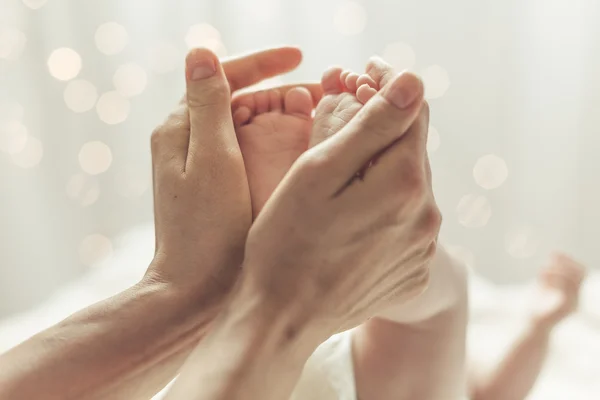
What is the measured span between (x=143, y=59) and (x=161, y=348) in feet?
3.77

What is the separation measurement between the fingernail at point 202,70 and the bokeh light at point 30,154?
3.24ft

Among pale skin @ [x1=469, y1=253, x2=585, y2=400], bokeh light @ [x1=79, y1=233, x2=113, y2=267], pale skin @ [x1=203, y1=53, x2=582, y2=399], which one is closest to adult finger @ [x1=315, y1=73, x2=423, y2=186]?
pale skin @ [x1=203, y1=53, x2=582, y2=399]

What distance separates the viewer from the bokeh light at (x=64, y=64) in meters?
1.63

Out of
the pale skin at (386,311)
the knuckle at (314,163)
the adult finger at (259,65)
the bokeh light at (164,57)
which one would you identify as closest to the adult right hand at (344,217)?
the knuckle at (314,163)

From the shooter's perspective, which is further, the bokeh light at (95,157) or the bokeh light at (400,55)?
the bokeh light at (95,157)

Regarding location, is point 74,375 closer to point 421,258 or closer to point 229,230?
point 229,230

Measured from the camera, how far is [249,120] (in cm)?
87

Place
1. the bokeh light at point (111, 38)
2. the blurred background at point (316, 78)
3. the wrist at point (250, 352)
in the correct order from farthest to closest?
the bokeh light at point (111, 38) → the blurred background at point (316, 78) → the wrist at point (250, 352)

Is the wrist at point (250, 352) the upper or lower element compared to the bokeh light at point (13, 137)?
lower

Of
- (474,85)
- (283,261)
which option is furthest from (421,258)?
(474,85)

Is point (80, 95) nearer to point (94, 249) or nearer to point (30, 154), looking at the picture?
point (30, 154)

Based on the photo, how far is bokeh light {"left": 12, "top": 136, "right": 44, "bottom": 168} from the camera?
1634 millimetres

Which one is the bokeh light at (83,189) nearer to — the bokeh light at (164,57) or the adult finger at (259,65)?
the bokeh light at (164,57)

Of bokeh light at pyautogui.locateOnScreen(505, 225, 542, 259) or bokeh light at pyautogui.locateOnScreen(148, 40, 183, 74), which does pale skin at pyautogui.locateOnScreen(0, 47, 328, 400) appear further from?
bokeh light at pyautogui.locateOnScreen(505, 225, 542, 259)
